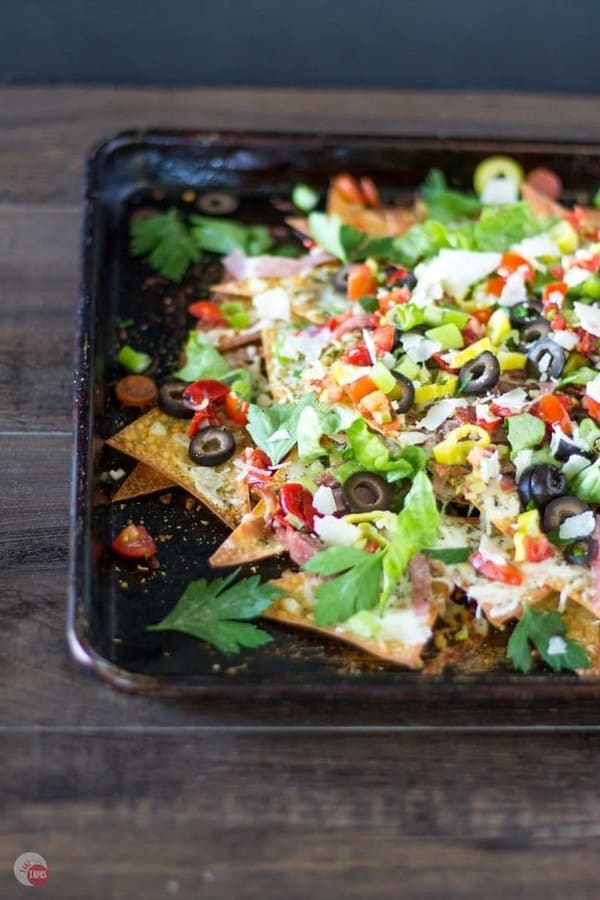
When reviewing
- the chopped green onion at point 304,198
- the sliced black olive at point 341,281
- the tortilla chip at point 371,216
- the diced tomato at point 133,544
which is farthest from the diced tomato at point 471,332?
the diced tomato at point 133,544

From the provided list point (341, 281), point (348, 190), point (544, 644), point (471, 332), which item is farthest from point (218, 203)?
point (544, 644)

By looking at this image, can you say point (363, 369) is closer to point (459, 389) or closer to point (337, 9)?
point (459, 389)

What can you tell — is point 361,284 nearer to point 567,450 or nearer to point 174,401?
point 174,401

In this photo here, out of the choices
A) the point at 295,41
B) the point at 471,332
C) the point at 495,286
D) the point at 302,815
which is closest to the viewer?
the point at 302,815

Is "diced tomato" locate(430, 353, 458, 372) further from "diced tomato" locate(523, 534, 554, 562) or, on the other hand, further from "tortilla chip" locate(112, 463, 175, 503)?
"tortilla chip" locate(112, 463, 175, 503)

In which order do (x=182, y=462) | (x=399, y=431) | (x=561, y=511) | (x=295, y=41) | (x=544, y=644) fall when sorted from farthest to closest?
(x=295, y=41), (x=182, y=462), (x=399, y=431), (x=561, y=511), (x=544, y=644)

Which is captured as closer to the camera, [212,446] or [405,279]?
[212,446]

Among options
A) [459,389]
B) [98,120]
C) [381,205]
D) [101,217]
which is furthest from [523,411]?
[98,120]

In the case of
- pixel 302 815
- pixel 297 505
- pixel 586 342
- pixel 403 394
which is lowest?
pixel 302 815
